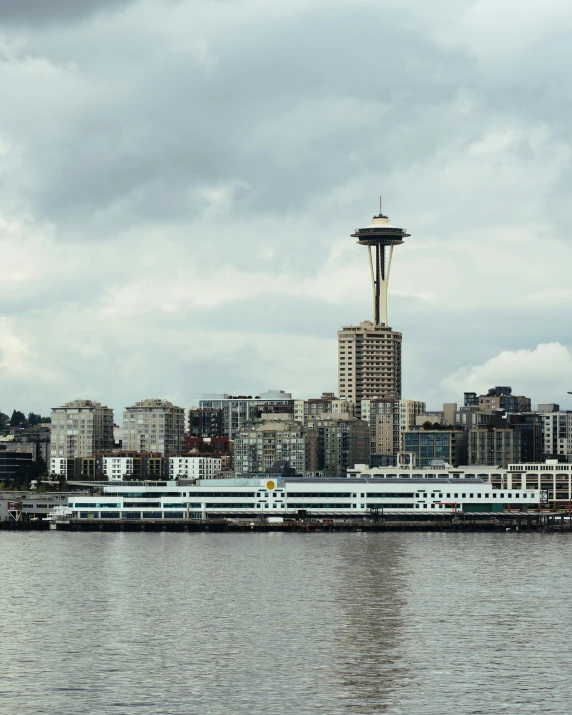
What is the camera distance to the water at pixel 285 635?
61781 millimetres

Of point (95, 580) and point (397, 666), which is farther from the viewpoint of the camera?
point (95, 580)

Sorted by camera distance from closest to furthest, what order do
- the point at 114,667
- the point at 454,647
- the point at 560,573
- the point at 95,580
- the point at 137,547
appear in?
the point at 114,667 < the point at 454,647 < the point at 95,580 < the point at 560,573 < the point at 137,547

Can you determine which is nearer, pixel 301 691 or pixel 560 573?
pixel 301 691

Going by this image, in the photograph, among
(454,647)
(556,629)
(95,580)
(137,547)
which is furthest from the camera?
(137,547)

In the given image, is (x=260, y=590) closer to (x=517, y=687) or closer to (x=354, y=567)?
(x=354, y=567)

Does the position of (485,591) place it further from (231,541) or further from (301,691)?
(231,541)

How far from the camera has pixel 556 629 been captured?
82.9 meters

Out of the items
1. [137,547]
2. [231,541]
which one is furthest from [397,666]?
[231,541]

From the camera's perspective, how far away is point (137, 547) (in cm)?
16438

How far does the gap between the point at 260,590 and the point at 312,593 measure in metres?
4.57

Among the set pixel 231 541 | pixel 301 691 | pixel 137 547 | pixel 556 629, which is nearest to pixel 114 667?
pixel 301 691

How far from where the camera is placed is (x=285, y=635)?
262 feet

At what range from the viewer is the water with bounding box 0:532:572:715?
61.8 meters

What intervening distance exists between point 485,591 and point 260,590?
16.2m
